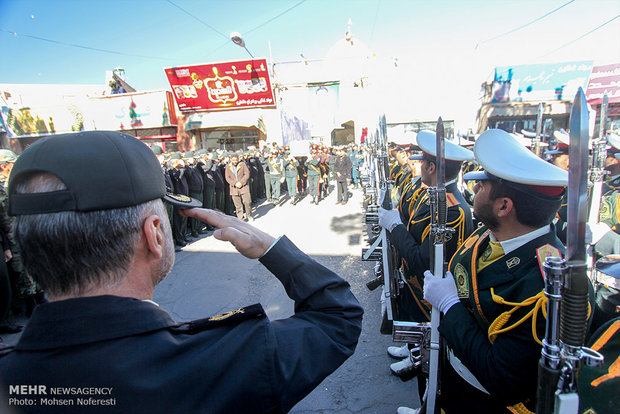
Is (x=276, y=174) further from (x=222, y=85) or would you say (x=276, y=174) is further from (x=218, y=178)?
(x=222, y=85)

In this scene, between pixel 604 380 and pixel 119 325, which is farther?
pixel 604 380

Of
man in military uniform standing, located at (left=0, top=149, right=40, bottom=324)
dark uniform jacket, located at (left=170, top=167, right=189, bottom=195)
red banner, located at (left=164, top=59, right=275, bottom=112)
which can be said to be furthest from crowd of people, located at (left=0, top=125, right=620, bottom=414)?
red banner, located at (left=164, top=59, right=275, bottom=112)

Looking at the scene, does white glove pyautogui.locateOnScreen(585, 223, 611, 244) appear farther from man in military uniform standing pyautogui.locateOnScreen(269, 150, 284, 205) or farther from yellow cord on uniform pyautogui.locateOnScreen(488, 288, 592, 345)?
man in military uniform standing pyautogui.locateOnScreen(269, 150, 284, 205)

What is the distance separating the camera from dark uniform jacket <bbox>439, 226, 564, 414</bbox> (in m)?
1.27

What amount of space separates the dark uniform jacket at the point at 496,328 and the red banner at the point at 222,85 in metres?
17.3

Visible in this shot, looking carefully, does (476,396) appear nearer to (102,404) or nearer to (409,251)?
(409,251)

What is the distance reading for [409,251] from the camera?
250cm

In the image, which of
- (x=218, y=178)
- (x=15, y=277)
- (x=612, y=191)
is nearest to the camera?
(x=612, y=191)

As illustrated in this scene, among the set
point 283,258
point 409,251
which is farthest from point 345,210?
point 283,258

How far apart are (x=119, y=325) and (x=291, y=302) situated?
401cm

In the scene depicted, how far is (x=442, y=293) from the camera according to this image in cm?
159

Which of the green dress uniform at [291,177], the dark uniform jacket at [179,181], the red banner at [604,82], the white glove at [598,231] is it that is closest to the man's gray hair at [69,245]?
the white glove at [598,231]

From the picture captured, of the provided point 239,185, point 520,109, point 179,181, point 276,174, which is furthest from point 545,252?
point 520,109

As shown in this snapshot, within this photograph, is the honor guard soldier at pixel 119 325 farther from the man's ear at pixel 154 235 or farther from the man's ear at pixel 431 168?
the man's ear at pixel 431 168
